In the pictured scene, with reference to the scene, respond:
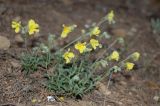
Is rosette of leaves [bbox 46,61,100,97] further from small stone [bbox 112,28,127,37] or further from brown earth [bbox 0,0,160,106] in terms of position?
small stone [bbox 112,28,127,37]

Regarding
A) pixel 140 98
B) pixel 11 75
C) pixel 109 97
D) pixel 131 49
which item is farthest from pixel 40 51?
pixel 131 49

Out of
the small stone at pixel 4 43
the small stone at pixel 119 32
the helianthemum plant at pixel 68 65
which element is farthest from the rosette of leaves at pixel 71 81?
the small stone at pixel 119 32

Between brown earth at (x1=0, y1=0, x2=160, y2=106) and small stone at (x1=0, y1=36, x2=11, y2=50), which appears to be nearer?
brown earth at (x1=0, y1=0, x2=160, y2=106)

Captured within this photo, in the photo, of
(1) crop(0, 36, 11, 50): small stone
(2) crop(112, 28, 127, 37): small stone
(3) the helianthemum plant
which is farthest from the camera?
(2) crop(112, 28, 127, 37): small stone

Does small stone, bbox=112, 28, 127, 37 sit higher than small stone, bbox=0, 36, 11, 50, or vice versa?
small stone, bbox=112, 28, 127, 37

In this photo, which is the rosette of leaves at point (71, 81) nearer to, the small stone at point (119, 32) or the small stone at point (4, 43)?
the small stone at point (4, 43)

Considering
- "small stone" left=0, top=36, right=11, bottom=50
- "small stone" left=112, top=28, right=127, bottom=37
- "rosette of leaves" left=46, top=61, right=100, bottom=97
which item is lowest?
"rosette of leaves" left=46, top=61, right=100, bottom=97

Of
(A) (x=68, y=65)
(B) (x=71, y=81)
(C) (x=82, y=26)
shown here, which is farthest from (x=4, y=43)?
(C) (x=82, y=26)

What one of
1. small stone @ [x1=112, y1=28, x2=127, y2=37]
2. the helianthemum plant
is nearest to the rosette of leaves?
the helianthemum plant

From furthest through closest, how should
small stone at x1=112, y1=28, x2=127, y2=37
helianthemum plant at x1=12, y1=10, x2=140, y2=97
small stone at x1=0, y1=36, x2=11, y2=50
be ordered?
1. small stone at x1=112, y1=28, x2=127, y2=37
2. small stone at x1=0, y1=36, x2=11, y2=50
3. helianthemum plant at x1=12, y1=10, x2=140, y2=97
